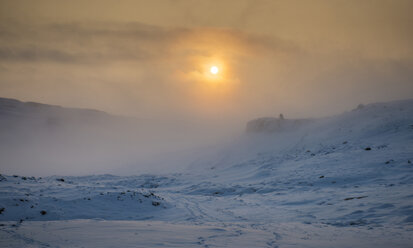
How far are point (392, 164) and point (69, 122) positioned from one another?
138928 mm

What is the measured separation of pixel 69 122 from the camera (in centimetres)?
13488

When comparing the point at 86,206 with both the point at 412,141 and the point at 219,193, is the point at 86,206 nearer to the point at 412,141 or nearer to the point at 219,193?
the point at 219,193

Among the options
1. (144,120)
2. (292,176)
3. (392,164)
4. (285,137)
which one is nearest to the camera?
(392,164)

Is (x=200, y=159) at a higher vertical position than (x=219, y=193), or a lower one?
higher

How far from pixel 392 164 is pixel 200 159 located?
24222 mm

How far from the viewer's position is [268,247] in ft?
20.1

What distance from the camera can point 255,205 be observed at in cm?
1367

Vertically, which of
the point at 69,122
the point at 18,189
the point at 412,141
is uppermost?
the point at 69,122

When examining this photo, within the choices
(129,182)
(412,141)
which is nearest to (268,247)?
(129,182)

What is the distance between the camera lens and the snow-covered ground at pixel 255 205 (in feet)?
22.4

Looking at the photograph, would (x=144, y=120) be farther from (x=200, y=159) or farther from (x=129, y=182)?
(x=129, y=182)

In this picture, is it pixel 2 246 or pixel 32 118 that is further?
pixel 32 118

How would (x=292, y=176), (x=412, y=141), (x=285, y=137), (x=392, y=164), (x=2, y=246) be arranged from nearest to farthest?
(x=2, y=246)
(x=392, y=164)
(x=292, y=176)
(x=412, y=141)
(x=285, y=137)

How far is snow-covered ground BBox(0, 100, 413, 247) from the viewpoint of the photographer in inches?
269
